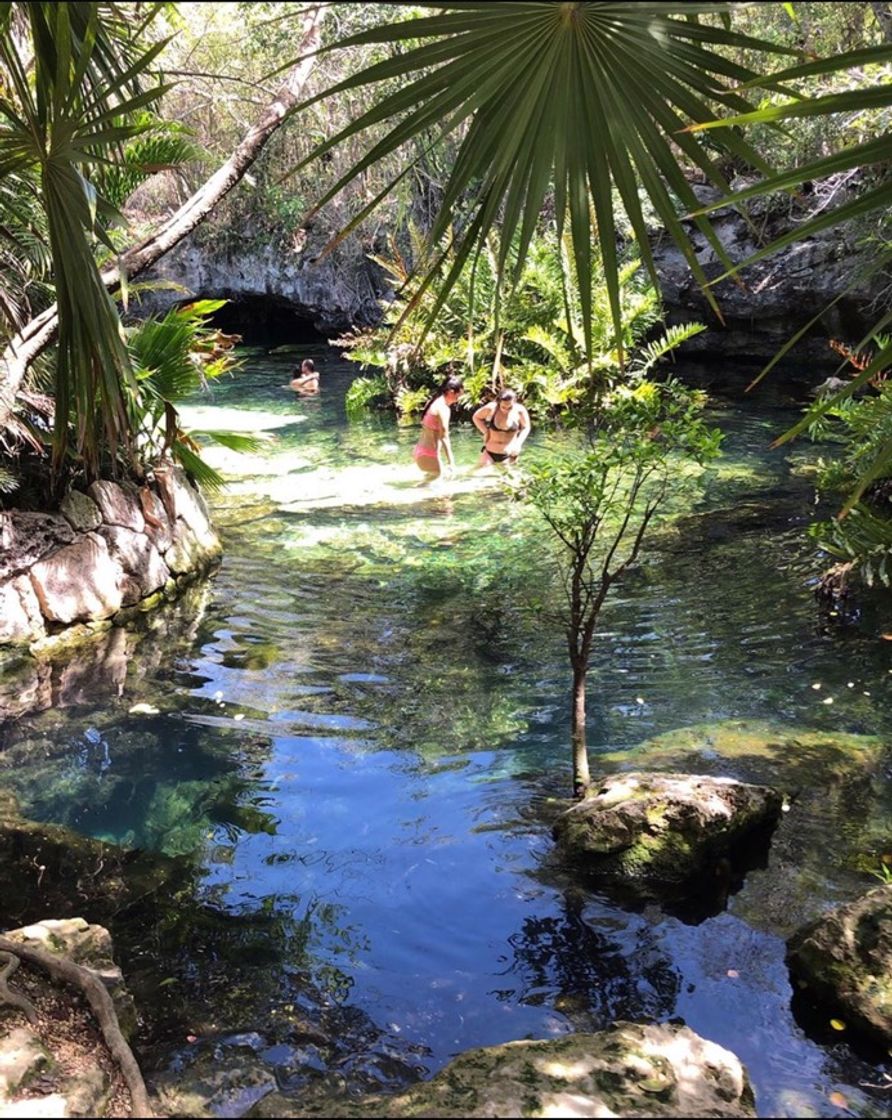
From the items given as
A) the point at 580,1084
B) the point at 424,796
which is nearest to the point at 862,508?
the point at 424,796

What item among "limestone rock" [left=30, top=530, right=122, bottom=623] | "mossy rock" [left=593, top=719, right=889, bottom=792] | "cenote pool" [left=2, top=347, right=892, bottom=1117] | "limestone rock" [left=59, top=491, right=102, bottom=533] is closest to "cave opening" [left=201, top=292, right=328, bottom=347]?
"cenote pool" [left=2, top=347, right=892, bottom=1117]

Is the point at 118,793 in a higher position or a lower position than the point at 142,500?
lower

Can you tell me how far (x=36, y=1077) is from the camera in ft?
8.80

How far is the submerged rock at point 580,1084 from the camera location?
7.93 ft

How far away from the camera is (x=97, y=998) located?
10.3 feet

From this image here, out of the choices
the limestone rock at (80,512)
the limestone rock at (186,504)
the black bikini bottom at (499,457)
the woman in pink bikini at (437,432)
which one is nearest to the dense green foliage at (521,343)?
the woman in pink bikini at (437,432)

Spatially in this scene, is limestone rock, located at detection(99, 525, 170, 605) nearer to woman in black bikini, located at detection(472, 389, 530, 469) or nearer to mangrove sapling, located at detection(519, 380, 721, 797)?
woman in black bikini, located at detection(472, 389, 530, 469)

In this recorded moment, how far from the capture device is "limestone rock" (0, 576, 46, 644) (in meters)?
6.89

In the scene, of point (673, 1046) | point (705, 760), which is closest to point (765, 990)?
point (673, 1046)

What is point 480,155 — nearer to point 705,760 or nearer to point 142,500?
point 705,760

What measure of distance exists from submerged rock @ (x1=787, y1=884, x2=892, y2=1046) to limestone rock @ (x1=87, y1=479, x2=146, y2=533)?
619 centimetres

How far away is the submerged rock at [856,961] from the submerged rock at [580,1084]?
74 centimetres

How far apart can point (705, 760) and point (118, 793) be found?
3.26 m

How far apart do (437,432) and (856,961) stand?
27.7ft
